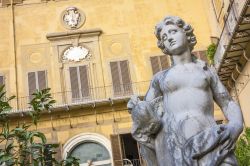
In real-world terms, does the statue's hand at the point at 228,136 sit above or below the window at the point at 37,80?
below

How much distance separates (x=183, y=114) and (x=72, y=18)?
17.7 metres

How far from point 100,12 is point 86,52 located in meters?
2.03

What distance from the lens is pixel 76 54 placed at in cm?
1931

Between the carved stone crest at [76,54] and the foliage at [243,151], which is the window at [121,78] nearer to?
the carved stone crest at [76,54]

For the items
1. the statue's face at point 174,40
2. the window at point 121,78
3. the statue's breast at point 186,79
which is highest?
the window at point 121,78

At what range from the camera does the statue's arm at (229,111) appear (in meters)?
2.37

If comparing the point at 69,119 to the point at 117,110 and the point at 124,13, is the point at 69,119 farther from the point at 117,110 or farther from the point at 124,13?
the point at 124,13

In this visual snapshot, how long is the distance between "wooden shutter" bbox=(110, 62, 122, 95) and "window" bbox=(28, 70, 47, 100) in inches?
111

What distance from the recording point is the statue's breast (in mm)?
2684

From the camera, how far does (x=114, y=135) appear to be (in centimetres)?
1769

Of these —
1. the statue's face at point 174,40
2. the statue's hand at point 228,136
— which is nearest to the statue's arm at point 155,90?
the statue's face at point 174,40

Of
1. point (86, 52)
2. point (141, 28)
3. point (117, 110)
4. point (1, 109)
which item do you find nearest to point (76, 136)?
point (117, 110)

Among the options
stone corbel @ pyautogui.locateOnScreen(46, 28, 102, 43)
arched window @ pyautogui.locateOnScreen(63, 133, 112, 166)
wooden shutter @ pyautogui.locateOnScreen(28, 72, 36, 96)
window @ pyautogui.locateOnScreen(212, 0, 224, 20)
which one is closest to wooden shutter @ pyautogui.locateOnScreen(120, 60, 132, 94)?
stone corbel @ pyautogui.locateOnScreen(46, 28, 102, 43)

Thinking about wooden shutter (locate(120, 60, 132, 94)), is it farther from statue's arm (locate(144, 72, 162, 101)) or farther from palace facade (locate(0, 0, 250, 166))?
statue's arm (locate(144, 72, 162, 101))
